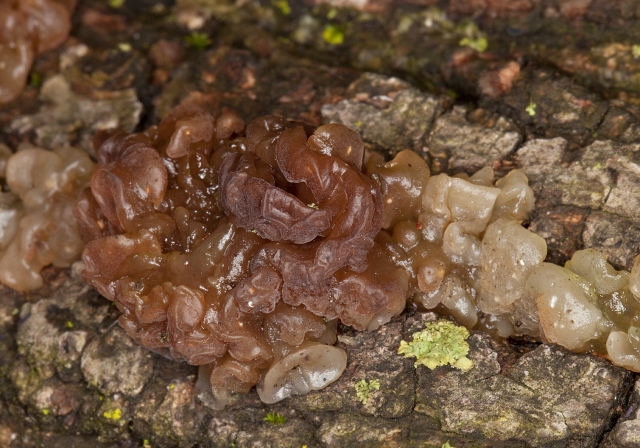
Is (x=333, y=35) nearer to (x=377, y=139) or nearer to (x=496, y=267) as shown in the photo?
(x=377, y=139)

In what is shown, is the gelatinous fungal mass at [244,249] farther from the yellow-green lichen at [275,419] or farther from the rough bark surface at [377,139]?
the rough bark surface at [377,139]

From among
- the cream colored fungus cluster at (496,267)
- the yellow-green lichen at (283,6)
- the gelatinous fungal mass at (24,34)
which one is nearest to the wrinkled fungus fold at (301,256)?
the cream colored fungus cluster at (496,267)

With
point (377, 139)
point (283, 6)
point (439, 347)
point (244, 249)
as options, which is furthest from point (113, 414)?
point (283, 6)

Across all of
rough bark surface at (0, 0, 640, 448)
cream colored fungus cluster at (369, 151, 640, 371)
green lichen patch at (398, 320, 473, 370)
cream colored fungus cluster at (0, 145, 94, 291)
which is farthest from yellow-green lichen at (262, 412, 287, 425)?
cream colored fungus cluster at (0, 145, 94, 291)

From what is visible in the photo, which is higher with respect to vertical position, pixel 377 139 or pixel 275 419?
pixel 377 139

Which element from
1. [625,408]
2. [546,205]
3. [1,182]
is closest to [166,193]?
[1,182]
